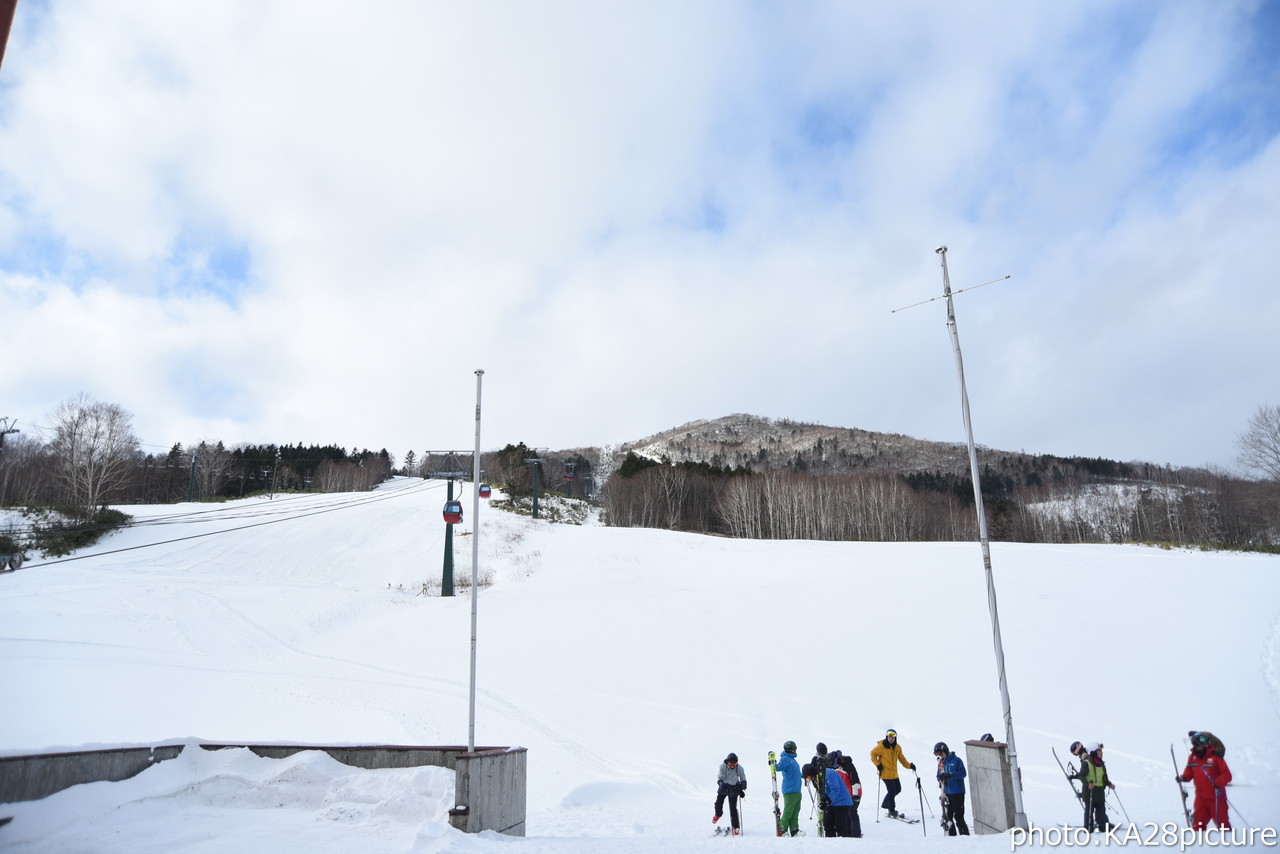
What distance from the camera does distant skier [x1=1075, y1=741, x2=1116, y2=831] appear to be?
32.2ft

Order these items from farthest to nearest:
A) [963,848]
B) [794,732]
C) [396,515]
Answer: [396,515]
[794,732]
[963,848]

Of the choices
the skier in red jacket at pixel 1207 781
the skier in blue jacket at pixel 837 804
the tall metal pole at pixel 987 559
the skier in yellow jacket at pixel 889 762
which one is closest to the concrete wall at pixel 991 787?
the tall metal pole at pixel 987 559

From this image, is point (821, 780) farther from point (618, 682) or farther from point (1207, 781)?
point (618, 682)

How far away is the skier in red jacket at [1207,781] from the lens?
822cm

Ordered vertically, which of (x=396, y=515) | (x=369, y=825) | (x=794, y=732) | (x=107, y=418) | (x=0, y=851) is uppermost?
(x=107, y=418)

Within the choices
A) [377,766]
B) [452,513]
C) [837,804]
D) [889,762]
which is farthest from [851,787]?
[452,513]

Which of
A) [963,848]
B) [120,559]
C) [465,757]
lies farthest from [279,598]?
[963,848]

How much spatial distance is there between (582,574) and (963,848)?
31.2m

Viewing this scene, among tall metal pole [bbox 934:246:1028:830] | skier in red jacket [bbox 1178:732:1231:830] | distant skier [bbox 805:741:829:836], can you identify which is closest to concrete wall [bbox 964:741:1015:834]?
tall metal pole [bbox 934:246:1028:830]

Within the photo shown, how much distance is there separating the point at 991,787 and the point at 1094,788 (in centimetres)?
144

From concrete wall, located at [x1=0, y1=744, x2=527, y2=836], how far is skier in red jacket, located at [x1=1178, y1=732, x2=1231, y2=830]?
9.13m

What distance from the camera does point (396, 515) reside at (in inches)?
2137

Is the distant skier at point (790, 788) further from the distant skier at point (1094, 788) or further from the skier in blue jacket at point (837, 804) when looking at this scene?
the distant skier at point (1094, 788)

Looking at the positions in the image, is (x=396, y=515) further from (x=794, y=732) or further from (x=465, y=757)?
(x=465, y=757)
